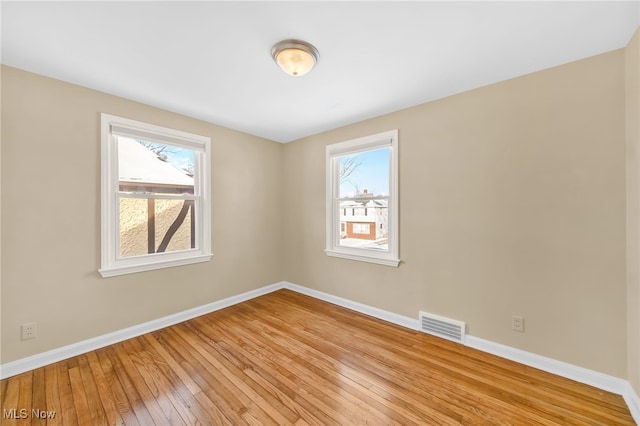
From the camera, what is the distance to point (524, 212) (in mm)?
2088

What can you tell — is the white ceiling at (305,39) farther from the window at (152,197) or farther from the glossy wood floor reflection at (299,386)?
the glossy wood floor reflection at (299,386)

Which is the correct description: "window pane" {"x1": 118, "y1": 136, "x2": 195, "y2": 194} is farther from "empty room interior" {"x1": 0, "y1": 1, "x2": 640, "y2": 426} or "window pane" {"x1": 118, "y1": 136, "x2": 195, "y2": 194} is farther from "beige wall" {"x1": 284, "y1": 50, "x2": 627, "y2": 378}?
"beige wall" {"x1": 284, "y1": 50, "x2": 627, "y2": 378}

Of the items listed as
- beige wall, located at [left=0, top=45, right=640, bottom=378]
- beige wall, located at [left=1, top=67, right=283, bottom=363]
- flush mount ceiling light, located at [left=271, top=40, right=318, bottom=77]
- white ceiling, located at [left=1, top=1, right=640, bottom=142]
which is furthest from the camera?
beige wall, located at [left=1, top=67, right=283, bottom=363]

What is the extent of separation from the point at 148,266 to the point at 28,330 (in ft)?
3.04

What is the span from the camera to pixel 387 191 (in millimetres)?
3020

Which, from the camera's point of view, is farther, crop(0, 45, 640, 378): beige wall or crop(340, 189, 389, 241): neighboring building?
crop(340, 189, 389, 241): neighboring building

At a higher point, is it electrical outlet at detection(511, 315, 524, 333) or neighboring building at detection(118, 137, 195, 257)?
neighboring building at detection(118, 137, 195, 257)

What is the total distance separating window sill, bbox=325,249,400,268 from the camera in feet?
9.44

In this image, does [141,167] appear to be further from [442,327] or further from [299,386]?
[442,327]

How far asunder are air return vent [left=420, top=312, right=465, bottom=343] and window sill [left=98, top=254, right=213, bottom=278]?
271 centimetres

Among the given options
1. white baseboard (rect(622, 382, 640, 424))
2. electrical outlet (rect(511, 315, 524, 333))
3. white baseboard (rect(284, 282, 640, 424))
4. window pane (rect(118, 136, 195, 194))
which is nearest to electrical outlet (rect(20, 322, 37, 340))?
window pane (rect(118, 136, 195, 194))

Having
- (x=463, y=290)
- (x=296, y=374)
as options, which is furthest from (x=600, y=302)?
(x=296, y=374)

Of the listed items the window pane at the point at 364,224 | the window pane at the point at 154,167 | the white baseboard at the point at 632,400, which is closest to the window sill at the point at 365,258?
the window pane at the point at 364,224

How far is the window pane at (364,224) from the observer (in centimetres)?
308
